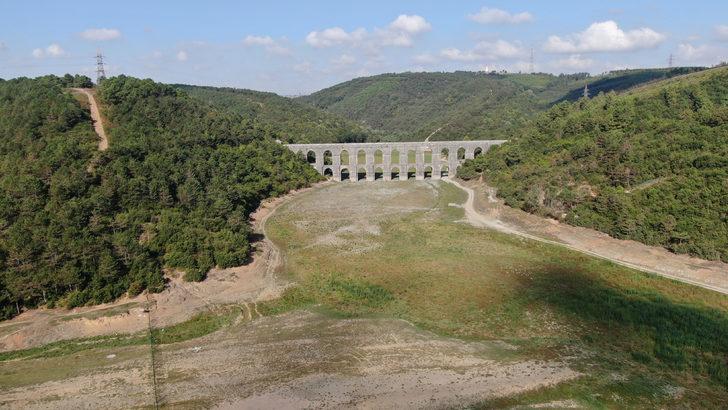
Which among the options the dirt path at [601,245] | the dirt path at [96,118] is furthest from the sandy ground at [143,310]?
the dirt path at [601,245]

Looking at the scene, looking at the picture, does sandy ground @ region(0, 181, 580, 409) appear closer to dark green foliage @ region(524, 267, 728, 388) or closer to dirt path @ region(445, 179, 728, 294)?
dark green foliage @ region(524, 267, 728, 388)

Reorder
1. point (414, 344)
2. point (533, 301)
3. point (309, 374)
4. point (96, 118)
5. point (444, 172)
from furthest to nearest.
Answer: point (444, 172)
point (96, 118)
point (533, 301)
point (414, 344)
point (309, 374)

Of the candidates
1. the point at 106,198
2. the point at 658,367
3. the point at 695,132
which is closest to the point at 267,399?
the point at 658,367

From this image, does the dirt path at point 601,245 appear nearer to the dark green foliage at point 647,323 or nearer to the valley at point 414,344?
the valley at point 414,344

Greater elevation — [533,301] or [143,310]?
[533,301]

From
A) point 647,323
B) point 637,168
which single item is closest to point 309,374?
point 647,323

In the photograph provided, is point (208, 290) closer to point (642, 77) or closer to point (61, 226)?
point (61, 226)

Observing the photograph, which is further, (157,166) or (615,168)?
(615,168)

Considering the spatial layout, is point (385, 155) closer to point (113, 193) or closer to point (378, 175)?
point (378, 175)
